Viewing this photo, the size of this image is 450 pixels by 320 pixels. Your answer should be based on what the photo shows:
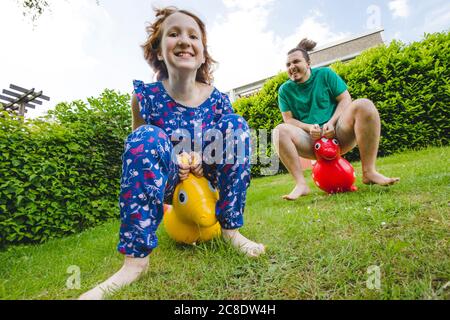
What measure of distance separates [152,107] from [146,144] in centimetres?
48

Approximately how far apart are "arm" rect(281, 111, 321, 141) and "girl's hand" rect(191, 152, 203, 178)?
1617 mm

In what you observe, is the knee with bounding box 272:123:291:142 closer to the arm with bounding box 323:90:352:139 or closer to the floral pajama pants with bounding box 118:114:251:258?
the arm with bounding box 323:90:352:139

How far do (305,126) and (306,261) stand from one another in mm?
2006

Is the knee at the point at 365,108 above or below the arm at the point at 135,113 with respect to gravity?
above

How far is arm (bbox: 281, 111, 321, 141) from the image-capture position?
9.43ft

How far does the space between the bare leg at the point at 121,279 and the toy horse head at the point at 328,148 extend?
2.15 meters

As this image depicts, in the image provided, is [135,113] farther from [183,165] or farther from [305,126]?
[305,126]

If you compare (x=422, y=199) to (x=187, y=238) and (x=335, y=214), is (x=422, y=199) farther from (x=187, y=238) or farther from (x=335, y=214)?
(x=187, y=238)

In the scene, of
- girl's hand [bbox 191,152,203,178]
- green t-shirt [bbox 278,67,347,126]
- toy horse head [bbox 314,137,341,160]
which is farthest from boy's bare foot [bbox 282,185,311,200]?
girl's hand [bbox 191,152,203,178]

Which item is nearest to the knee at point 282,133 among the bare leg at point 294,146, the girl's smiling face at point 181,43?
the bare leg at point 294,146

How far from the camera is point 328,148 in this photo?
2812 mm

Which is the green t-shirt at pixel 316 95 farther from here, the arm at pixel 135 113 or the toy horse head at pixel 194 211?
the arm at pixel 135 113

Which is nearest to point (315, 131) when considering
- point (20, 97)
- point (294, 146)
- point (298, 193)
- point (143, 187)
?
point (294, 146)

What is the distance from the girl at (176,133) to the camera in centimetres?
135
